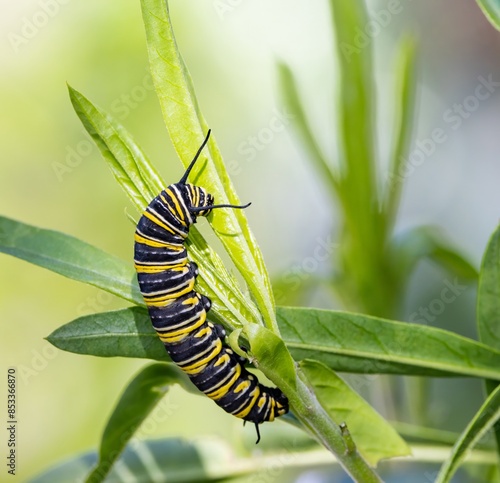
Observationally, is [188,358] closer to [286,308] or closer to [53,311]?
[286,308]

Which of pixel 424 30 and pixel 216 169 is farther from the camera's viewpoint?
pixel 424 30

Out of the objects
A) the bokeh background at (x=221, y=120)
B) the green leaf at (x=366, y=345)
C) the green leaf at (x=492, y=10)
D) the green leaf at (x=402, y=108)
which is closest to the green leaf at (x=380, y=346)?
the green leaf at (x=366, y=345)

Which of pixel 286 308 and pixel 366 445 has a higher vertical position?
pixel 286 308

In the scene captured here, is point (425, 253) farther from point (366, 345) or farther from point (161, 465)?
point (161, 465)

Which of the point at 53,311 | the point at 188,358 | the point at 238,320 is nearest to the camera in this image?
the point at 238,320

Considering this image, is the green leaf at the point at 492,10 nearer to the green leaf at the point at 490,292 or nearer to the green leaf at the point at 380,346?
the green leaf at the point at 490,292

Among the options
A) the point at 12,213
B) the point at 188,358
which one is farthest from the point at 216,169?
the point at 12,213

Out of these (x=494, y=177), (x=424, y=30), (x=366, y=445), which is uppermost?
(x=424, y=30)
